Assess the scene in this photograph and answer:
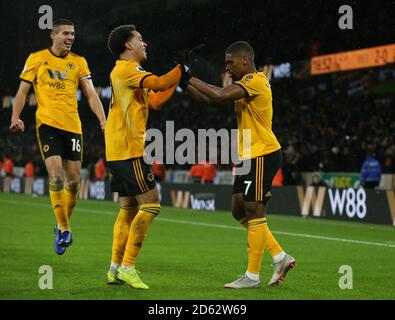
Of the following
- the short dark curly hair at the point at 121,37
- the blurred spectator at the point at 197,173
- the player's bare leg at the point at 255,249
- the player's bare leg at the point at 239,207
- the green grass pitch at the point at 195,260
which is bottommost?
the green grass pitch at the point at 195,260

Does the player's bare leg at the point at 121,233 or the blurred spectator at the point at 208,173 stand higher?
the blurred spectator at the point at 208,173

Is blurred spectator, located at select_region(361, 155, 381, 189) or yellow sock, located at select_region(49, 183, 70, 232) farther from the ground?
blurred spectator, located at select_region(361, 155, 381, 189)

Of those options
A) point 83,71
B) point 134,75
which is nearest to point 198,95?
point 134,75

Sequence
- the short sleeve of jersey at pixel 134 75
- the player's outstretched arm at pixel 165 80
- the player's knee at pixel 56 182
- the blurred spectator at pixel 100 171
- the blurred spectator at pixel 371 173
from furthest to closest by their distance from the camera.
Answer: the blurred spectator at pixel 100 171 < the blurred spectator at pixel 371 173 < the player's knee at pixel 56 182 < the short sleeve of jersey at pixel 134 75 < the player's outstretched arm at pixel 165 80

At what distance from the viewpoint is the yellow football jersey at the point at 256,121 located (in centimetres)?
736

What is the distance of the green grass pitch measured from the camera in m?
6.93

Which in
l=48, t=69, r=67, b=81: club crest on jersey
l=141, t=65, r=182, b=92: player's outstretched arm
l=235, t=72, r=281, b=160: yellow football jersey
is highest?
l=48, t=69, r=67, b=81: club crest on jersey

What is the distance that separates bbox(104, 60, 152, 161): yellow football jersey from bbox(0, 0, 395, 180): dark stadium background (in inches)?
448

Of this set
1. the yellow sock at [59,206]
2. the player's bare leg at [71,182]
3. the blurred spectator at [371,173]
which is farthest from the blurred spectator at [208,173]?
the yellow sock at [59,206]

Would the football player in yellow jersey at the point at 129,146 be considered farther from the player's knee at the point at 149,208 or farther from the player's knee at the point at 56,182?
the player's knee at the point at 56,182

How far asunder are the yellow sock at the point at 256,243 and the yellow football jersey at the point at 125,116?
49.7 inches

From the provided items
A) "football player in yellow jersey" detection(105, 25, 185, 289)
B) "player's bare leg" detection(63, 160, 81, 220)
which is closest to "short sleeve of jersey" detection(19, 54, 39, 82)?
"player's bare leg" detection(63, 160, 81, 220)

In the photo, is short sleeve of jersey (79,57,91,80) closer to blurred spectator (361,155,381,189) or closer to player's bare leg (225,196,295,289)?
player's bare leg (225,196,295,289)

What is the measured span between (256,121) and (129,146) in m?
1.22
